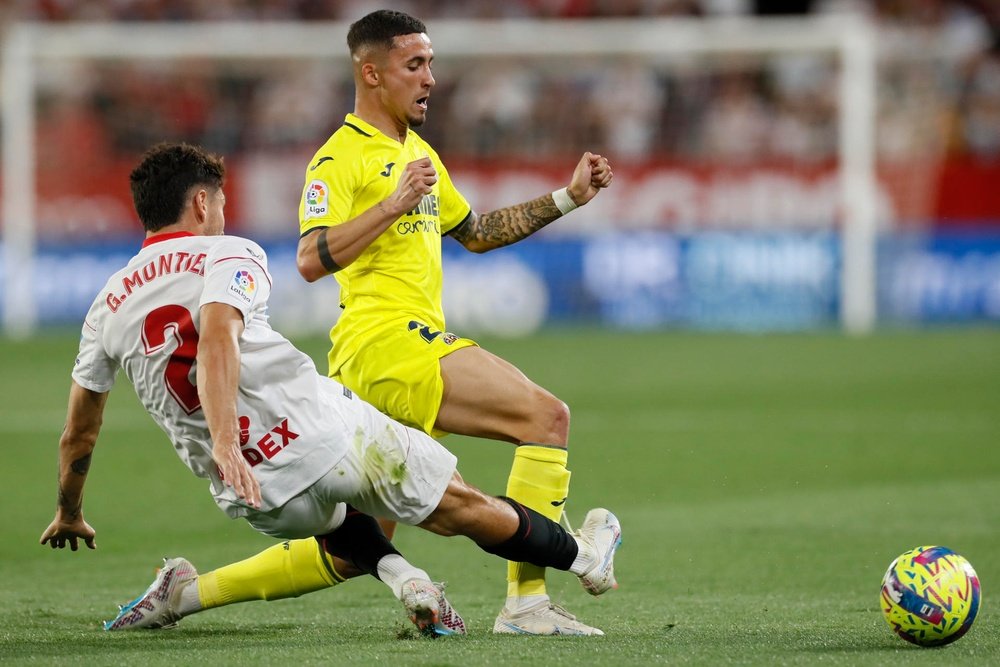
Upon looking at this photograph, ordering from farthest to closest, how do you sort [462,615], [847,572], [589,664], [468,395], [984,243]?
[984,243] → [847,572] → [462,615] → [468,395] → [589,664]

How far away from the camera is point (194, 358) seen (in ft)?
16.5

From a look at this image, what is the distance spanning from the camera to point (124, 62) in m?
22.2

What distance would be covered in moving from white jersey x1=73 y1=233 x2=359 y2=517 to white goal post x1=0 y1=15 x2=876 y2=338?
1686 centimetres

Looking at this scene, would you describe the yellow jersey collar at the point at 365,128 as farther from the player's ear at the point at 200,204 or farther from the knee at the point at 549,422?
the knee at the point at 549,422

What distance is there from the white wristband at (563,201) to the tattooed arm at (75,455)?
2067 millimetres

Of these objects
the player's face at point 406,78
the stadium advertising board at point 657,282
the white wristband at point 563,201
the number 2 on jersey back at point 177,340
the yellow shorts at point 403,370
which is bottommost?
the stadium advertising board at point 657,282

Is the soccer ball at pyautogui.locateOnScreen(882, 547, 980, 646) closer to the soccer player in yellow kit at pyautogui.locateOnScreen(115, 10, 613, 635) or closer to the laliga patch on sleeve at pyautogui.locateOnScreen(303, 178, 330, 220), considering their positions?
the soccer player in yellow kit at pyautogui.locateOnScreen(115, 10, 613, 635)

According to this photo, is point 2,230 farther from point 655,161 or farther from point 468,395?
point 468,395

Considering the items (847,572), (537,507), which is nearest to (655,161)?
(847,572)

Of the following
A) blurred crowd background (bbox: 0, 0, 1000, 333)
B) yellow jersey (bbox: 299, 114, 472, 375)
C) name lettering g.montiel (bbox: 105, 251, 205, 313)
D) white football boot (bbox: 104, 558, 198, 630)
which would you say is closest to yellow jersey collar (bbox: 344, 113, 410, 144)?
yellow jersey (bbox: 299, 114, 472, 375)

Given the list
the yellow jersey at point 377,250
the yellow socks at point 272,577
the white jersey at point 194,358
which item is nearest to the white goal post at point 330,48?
the yellow jersey at point 377,250

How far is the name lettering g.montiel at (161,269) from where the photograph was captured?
5.04 meters

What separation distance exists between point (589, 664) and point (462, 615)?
4.87 ft

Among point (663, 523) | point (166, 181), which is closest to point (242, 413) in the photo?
point (166, 181)
